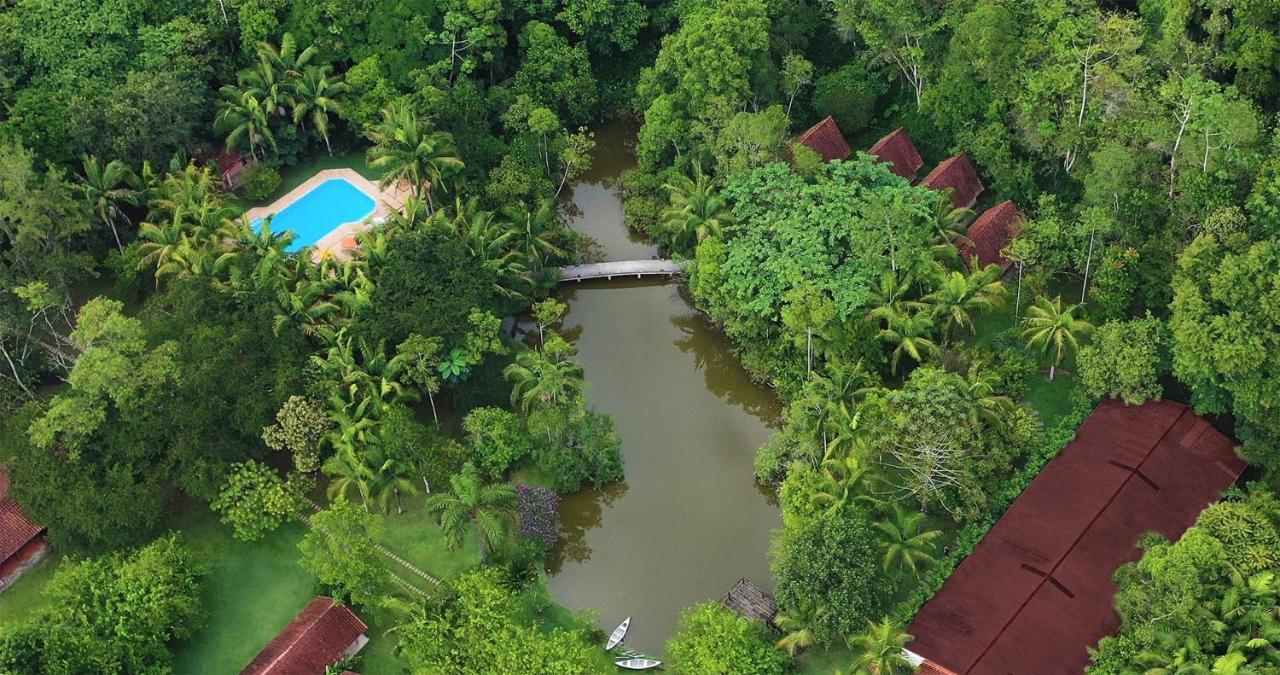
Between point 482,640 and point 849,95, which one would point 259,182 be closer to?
point 482,640

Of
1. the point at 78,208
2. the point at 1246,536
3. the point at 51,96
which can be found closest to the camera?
the point at 1246,536

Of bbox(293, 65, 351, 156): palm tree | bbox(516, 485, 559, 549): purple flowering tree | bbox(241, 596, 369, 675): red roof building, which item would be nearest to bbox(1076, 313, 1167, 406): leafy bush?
bbox(516, 485, 559, 549): purple flowering tree

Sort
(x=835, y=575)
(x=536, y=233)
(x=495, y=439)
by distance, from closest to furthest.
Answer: (x=835, y=575) → (x=495, y=439) → (x=536, y=233)

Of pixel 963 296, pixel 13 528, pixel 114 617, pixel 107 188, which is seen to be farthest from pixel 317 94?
pixel 963 296

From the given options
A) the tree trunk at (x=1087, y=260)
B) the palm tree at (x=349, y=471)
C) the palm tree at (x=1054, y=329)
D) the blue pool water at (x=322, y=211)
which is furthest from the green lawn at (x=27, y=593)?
the tree trunk at (x=1087, y=260)

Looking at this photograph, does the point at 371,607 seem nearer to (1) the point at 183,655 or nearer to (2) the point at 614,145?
(1) the point at 183,655

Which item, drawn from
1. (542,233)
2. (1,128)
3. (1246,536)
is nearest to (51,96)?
(1,128)
